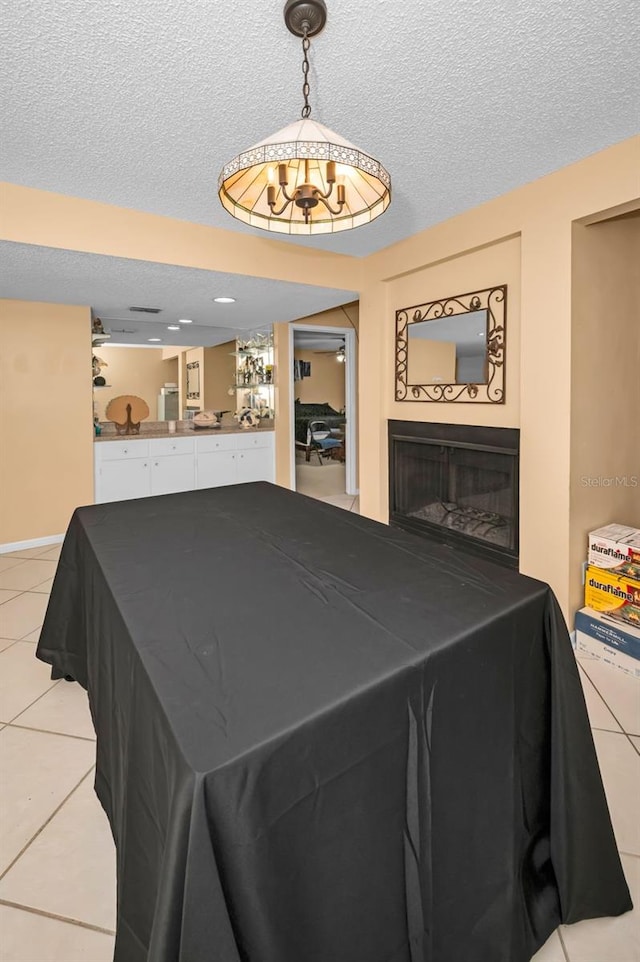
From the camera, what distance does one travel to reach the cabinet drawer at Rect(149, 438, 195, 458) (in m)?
4.86

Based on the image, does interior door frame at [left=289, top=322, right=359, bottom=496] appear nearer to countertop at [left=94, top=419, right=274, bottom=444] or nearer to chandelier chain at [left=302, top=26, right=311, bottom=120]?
countertop at [left=94, top=419, right=274, bottom=444]

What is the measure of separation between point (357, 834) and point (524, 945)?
2.13ft

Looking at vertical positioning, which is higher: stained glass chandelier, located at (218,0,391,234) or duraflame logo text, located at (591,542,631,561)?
stained glass chandelier, located at (218,0,391,234)

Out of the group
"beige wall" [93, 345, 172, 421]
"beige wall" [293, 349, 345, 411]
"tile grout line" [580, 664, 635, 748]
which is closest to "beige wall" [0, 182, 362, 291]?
"beige wall" [93, 345, 172, 421]

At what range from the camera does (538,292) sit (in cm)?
250

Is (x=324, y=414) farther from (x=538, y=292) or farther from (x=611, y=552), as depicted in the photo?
(x=611, y=552)

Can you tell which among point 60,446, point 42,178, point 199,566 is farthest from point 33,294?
point 199,566

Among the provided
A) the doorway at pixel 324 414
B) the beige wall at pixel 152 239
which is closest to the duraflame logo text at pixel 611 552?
the beige wall at pixel 152 239

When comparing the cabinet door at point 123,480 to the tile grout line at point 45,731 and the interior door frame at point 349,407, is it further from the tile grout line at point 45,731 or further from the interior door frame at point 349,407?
the tile grout line at point 45,731

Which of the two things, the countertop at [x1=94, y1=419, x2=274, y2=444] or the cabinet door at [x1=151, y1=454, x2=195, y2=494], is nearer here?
the countertop at [x1=94, y1=419, x2=274, y2=444]

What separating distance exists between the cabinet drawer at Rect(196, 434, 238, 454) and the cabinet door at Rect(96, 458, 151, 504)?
590mm

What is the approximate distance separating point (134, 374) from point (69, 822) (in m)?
4.77

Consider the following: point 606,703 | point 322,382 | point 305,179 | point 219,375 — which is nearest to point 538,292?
point 305,179

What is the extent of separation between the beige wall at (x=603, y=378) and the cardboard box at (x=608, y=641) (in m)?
0.11
